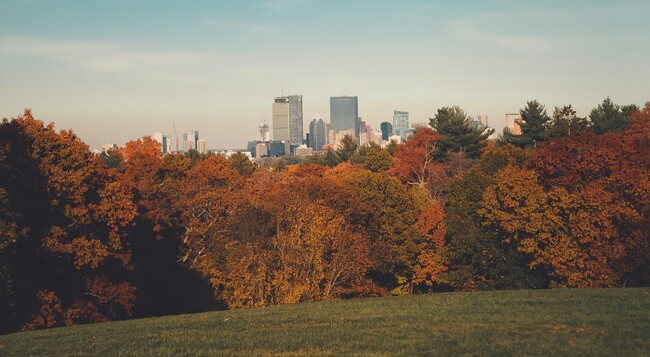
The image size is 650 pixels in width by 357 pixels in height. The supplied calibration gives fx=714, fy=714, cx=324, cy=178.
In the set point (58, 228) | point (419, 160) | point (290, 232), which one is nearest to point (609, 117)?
point (419, 160)

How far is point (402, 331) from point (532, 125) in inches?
3148

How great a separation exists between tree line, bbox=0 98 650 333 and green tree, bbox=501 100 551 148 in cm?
2689

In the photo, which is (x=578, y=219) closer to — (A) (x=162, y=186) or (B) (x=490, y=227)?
(B) (x=490, y=227)

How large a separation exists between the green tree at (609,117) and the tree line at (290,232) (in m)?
37.3

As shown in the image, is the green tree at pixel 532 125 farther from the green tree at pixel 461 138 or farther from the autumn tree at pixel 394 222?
the autumn tree at pixel 394 222

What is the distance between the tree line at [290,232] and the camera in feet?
134

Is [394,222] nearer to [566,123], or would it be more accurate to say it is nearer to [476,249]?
[476,249]

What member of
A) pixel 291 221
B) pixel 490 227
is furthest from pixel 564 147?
pixel 291 221

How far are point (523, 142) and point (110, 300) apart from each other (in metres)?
68.3

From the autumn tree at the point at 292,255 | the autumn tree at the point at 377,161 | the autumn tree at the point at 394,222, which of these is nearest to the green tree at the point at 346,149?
the autumn tree at the point at 377,161

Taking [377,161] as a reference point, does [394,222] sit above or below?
below

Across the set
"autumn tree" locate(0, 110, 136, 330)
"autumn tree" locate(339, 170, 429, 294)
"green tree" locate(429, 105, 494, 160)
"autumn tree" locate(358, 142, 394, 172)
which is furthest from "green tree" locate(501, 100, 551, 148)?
"autumn tree" locate(0, 110, 136, 330)

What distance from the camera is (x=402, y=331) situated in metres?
21.6

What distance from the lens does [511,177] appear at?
51.4 m
